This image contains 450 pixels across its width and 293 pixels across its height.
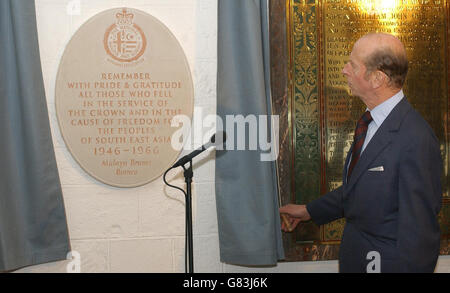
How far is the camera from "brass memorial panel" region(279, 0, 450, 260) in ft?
6.79

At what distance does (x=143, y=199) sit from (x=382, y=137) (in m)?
1.10

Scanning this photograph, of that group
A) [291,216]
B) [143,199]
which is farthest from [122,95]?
[291,216]

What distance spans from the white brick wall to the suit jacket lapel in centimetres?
76

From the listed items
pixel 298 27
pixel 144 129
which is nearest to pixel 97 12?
pixel 144 129

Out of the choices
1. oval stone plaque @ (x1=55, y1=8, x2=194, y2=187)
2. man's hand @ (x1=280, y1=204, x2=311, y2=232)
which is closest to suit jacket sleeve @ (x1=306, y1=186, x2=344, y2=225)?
man's hand @ (x1=280, y1=204, x2=311, y2=232)

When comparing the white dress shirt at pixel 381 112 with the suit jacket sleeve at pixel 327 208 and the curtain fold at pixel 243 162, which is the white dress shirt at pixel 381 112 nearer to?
the suit jacket sleeve at pixel 327 208

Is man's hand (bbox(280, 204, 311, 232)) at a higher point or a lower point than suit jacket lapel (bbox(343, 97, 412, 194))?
lower

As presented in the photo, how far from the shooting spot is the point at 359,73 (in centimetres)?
162

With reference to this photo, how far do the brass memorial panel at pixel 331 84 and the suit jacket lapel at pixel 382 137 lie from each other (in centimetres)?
51

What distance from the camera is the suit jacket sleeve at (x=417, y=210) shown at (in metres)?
1.39

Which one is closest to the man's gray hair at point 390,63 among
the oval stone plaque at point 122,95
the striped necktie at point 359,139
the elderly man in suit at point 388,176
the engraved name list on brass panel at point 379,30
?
the elderly man in suit at point 388,176

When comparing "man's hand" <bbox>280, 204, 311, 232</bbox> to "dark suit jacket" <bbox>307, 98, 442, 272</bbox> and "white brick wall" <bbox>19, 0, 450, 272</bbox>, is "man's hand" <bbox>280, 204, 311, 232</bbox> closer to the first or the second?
"white brick wall" <bbox>19, 0, 450, 272</bbox>

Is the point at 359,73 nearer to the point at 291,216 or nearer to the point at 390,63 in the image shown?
the point at 390,63
